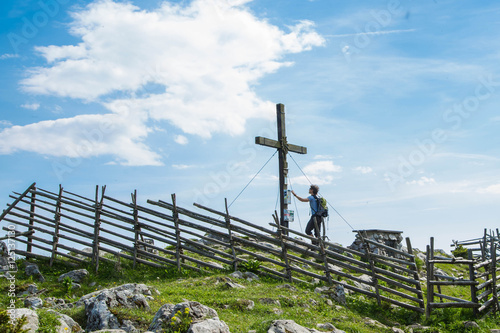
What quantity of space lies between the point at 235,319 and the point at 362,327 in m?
2.56

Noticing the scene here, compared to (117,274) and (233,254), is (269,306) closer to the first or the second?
(233,254)

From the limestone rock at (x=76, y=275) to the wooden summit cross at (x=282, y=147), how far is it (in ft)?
18.8

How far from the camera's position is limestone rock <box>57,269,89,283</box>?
444 inches

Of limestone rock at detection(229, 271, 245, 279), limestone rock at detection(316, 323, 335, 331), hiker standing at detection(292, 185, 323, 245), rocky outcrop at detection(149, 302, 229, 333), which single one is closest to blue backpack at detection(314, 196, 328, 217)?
hiker standing at detection(292, 185, 323, 245)

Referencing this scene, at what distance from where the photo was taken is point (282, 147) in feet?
47.0

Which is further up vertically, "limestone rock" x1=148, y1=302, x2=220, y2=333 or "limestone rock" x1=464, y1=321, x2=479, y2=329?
"limestone rock" x1=148, y1=302, x2=220, y2=333

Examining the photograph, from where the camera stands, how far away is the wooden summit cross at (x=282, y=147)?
1373 centimetres

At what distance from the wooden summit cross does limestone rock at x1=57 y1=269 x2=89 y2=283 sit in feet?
18.8

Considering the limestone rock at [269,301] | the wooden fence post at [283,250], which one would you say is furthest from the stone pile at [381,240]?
the limestone rock at [269,301]

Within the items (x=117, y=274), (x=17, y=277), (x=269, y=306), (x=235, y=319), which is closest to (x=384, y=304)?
(x=269, y=306)

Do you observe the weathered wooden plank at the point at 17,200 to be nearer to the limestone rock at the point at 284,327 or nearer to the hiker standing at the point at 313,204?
the hiker standing at the point at 313,204

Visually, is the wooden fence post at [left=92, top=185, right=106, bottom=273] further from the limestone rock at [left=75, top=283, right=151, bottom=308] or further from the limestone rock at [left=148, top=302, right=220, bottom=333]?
the limestone rock at [left=148, top=302, right=220, bottom=333]

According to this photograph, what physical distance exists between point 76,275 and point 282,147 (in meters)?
7.01

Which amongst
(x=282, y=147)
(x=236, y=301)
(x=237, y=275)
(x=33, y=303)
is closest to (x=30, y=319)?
(x=33, y=303)
